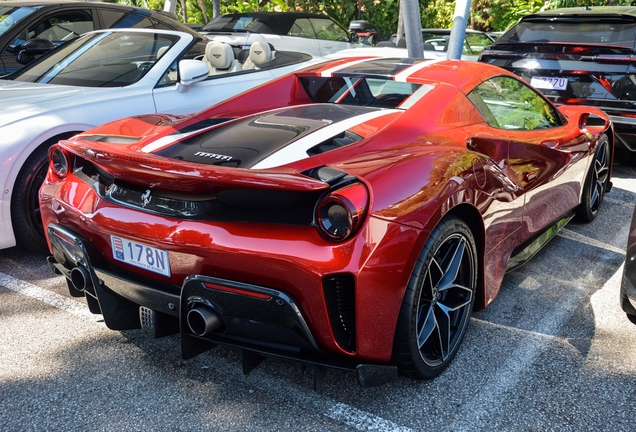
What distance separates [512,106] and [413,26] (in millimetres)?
3970

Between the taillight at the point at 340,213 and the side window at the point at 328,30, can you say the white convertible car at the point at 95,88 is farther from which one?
the side window at the point at 328,30

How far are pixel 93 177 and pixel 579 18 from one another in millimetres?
5460

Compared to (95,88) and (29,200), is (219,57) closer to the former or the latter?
(95,88)

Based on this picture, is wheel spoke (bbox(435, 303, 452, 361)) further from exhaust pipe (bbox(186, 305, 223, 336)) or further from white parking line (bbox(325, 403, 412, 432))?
exhaust pipe (bbox(186, 305, 223, 336))

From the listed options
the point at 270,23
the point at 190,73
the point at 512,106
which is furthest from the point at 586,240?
the point at 270,23

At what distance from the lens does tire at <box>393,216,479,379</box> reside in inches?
93.4

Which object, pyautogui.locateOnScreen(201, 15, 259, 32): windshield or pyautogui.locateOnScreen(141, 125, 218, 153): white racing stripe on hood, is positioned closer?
pyautogui.locateOnScreen(141, 125, 218, 153): white racing stripe on hood

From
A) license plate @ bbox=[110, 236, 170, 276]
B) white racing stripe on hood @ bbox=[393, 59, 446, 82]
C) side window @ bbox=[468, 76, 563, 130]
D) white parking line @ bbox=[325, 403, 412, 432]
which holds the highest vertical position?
white racing stripe on hood @ bbox=[393, 59, 446, 82]

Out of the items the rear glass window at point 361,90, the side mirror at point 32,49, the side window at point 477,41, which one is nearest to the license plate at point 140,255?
the rear glass window at point 361,90

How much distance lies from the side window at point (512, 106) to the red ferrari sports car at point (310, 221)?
39 millimetres

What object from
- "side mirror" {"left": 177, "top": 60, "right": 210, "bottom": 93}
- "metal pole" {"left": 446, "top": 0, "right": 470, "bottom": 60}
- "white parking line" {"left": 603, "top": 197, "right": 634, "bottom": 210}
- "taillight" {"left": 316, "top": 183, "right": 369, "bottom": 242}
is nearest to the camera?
"taillight" {"left": 316, "top": 183, "right": 369, "bottom": 242}

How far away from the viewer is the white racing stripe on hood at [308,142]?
7.73 ft

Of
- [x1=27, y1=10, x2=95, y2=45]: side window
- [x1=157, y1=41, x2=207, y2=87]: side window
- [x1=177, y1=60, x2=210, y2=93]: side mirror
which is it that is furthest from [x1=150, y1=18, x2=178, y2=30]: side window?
[x1=177, y1=60, x2=210, y2=93]: side mirror

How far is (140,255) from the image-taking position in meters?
2.48
